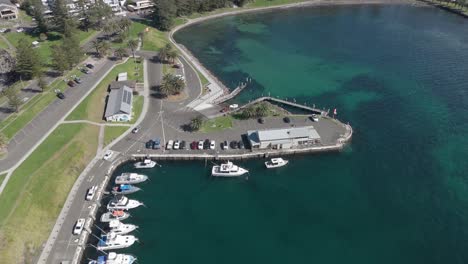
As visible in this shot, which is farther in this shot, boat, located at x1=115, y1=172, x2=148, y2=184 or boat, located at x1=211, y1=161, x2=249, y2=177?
boat, located at x1=211, y1=161, x2=249, y2=177

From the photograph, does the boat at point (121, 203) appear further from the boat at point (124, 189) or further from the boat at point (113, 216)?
the boat at point (124, 189)

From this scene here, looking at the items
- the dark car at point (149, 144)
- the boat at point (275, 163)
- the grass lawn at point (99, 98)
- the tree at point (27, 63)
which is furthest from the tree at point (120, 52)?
the boat at point (275, 163)

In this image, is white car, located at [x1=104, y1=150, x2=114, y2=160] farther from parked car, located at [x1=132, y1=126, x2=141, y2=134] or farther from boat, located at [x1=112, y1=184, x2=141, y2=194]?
boat, located at [x1=112, y1=184, x2=141, y2=194]

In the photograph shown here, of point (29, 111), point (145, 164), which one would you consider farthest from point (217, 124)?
point (29, 111)

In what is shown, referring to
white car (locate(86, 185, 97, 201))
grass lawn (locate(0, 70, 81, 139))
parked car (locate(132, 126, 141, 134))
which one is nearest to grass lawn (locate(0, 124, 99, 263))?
white car (locate(86, 185, 97, 201))

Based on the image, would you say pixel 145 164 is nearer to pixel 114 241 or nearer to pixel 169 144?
pixel 169 144

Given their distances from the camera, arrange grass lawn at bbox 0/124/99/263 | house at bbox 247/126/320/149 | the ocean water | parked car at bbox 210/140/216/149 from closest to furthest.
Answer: grass lawn at bbox 0/124/99/263, the ocean water, house at bbox 247/126/320/149, parked car at bbox 210/140/216/149

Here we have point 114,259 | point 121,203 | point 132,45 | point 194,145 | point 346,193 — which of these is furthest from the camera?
point 132,45
